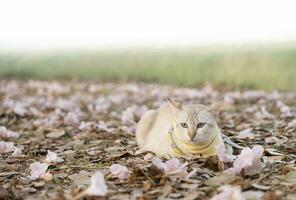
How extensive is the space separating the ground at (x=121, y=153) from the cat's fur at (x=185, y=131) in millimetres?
187

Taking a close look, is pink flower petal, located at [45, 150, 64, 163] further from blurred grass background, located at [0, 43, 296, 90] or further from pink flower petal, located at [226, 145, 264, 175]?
blurred grass background, located at [0, 43, 296, 90]

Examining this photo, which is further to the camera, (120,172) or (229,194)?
(120,172)

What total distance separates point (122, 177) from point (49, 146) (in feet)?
7.96

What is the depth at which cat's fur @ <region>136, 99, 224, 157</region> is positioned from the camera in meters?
4.85

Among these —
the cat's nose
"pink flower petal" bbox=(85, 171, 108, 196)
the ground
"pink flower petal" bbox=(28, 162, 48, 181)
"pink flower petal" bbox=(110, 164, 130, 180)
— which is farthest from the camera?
the cat's nose

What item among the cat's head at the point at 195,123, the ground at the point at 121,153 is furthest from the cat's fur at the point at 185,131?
the ground at the point at 121,153

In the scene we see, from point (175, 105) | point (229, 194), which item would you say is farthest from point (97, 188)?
point (175, 105)

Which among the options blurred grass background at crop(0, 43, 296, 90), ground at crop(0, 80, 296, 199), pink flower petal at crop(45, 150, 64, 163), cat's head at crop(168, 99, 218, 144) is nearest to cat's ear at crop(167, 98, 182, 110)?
cat's head at crop(168, 99, 218, 144)

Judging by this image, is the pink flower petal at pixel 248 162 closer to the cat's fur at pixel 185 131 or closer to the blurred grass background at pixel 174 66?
the cat's fur at pixel 185 131

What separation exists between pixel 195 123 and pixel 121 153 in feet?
3.30

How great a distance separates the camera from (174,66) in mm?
18453

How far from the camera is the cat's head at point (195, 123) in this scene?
190 inches

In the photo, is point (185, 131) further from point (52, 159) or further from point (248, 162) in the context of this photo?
point (52, 159)

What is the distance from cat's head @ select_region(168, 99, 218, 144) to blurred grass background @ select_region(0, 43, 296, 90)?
10.2 m
